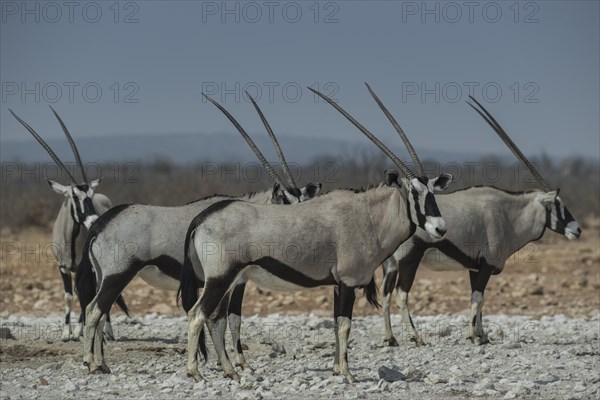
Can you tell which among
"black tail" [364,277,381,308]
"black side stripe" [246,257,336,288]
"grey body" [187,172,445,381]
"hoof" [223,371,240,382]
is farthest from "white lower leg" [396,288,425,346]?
"hoof" [223,371,240,382]

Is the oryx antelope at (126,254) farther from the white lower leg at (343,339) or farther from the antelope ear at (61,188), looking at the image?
the antelope ear at (61,188)

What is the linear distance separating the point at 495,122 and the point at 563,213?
1.52m

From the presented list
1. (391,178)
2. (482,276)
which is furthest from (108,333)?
(391,178)

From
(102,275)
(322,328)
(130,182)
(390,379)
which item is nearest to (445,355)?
(390,379)

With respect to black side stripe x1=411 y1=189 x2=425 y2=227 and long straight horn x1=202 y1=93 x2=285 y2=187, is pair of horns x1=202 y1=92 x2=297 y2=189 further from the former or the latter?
black side stripe x1=411 y1=189 x2=425 y2=227

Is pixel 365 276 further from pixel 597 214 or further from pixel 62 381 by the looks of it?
pixel 597 214

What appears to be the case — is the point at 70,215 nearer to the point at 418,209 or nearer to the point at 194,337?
the point at 194,337

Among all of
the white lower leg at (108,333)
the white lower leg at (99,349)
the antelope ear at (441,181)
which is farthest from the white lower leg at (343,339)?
the white lower leg at (108,333)

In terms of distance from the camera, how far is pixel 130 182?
42.9m

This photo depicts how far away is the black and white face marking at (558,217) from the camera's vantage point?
44.0 feet

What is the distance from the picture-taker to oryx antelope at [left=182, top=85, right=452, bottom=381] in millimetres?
9195

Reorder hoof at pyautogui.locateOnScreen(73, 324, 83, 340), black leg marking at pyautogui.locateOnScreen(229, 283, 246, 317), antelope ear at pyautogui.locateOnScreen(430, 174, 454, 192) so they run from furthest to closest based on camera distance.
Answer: hoof at pyautogui.locateOnScreen(73, 324, 83, 340)
black leg marking at pyautogui.locateOnScreen(229, 283, 246, 317)
antelope ear at pyautogui.locateOnScreen(430, 174, 454, 192)

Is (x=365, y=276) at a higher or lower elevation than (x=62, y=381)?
higher

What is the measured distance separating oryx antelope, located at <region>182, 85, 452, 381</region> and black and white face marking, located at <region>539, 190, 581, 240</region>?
388cm
